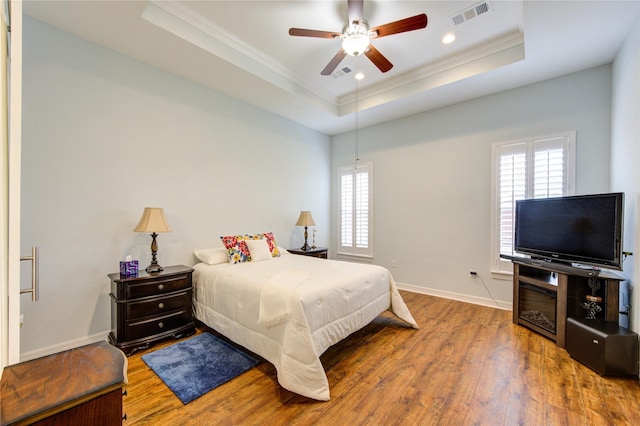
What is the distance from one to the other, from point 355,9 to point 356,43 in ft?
0.82

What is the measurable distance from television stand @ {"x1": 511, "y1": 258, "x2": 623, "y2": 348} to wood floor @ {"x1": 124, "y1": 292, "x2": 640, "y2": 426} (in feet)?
0.85

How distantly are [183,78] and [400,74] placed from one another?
2.94 m

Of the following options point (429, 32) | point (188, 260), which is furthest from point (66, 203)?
point (429, 32)

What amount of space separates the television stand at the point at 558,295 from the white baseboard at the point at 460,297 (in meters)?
0.57

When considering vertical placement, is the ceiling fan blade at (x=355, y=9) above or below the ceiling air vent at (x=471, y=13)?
below

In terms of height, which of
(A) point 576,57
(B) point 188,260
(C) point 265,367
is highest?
(A) point 576,57

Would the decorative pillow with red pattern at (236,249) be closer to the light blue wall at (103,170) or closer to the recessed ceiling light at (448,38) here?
the light blue wall at (103,170)

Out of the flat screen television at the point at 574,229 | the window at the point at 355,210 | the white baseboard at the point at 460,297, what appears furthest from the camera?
the window at the point at 355,210

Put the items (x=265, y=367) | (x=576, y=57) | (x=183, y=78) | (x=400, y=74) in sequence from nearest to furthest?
(x=265, y=367), (x=576, y=57), (x=183, y=78), (x=400, y=74)

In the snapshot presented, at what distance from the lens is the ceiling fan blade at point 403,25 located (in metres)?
2.23

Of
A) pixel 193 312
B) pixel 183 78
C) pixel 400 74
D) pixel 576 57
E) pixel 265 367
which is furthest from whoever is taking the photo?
pixel 400 74

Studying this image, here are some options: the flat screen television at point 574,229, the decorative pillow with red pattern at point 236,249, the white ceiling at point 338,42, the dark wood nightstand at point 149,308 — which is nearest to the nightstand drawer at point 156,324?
the dark wood nightstand at point 149,308

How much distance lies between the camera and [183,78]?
353 centimetres

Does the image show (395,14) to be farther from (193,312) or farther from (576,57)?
(193,312)
